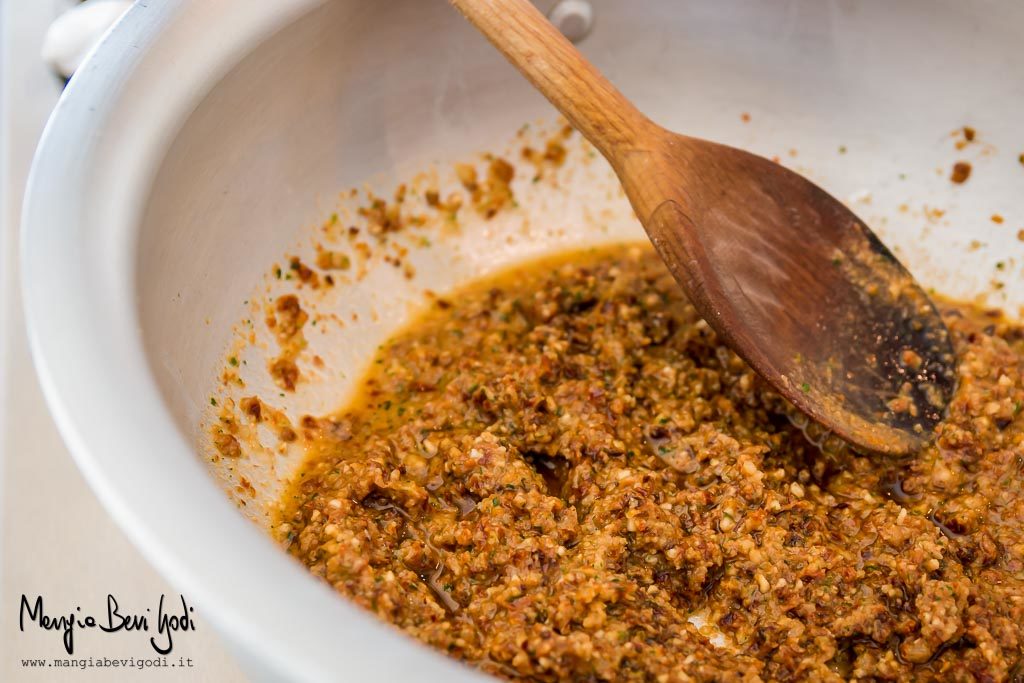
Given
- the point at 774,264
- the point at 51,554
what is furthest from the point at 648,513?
the point at 51,554

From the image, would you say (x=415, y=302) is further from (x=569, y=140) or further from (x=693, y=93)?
(x=693, y=93)

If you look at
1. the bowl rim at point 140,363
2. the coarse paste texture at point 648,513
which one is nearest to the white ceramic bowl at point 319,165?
the bowl rim at point 140,363

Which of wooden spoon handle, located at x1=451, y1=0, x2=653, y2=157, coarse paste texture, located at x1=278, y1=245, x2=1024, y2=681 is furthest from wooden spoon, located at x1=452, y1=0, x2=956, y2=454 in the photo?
coarse paste texture, located at x1=278, y1=245, x2=1024, y2=681

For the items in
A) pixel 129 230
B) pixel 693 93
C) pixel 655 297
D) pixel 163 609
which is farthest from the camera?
pixel 693 93

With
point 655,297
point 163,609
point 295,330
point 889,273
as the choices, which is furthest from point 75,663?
point 889,273

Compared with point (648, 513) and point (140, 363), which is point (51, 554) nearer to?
point (140, 363)

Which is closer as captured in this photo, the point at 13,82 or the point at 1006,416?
the point at 1006,416

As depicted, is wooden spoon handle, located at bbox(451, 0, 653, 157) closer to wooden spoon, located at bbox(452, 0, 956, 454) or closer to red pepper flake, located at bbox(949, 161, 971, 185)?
wooden spoon, located at bbox(452, 0, 956, 454)
